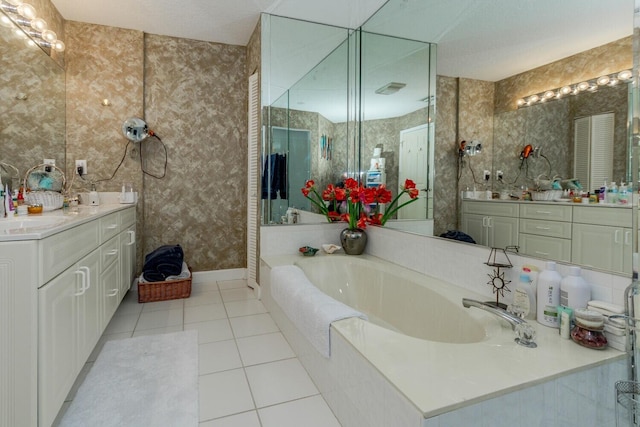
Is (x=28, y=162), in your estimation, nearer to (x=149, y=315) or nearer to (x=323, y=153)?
(x=149, y=315)

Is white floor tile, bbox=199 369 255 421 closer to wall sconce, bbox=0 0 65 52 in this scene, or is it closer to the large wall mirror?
the large wall mirror

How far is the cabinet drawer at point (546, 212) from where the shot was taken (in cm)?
134

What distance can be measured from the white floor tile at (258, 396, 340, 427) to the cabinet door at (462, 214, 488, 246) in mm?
1133

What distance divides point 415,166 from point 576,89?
1.11 meters

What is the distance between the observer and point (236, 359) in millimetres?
1983

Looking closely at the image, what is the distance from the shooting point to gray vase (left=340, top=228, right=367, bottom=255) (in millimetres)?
2711

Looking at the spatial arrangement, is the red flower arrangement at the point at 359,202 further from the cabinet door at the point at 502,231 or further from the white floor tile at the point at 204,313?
the white floor tile at the point at 204,313

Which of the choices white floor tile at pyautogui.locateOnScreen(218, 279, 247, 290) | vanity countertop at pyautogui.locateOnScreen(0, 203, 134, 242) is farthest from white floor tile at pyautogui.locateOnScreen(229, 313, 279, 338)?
vanity countertop at pyautogui.locateOnScreen(0, 203, 134, 242)

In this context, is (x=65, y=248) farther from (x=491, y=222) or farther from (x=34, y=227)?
(x=491, y=222)

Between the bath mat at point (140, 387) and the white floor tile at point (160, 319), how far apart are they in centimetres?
24

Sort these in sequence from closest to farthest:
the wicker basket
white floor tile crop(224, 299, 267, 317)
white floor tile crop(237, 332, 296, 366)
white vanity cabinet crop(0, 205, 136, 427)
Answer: white vanity cabinet crop(0, 205, 136, 427), white floor tile crop(237, 332, 296, 366), white floor tile crop(224, 299, 267, 317), the wicker basket

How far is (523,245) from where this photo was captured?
1.50m

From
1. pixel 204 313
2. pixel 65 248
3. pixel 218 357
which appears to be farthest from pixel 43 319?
pixel 204 313

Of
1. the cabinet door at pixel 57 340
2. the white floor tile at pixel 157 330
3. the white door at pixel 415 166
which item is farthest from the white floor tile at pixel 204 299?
the white door at pixel 415 166
